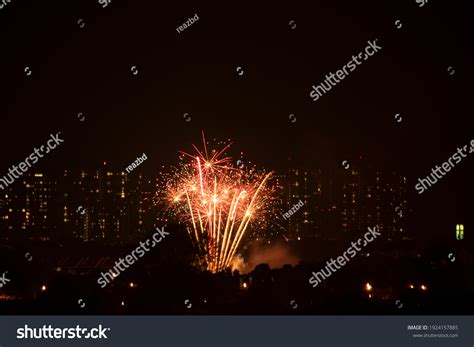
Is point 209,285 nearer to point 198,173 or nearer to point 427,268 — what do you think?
point 198,173

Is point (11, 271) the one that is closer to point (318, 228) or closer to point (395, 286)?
point (395, 286)

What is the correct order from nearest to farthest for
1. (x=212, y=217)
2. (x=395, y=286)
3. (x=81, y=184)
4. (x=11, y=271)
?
(x=212, y=217)
(x=395, y=286)
(x=11, y=271)
(x=81, y=184)

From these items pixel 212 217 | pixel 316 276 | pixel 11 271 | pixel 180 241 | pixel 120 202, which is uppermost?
pixel 120 202

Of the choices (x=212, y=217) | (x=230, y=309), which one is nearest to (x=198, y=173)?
(x=212, y=217)

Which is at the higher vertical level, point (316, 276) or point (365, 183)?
point (365, 183)

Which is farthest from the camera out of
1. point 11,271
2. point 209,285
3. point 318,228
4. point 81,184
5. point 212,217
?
point 81,184

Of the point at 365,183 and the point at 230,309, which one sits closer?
the point at 230,309
